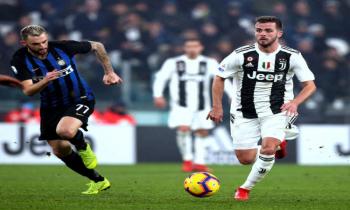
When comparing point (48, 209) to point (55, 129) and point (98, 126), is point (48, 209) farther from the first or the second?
point (98, 126)

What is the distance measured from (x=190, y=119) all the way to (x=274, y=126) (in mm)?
6380

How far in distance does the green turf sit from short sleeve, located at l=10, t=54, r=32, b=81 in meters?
1.26

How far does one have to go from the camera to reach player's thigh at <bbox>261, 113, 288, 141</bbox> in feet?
27.8

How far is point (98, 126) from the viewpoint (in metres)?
17.3

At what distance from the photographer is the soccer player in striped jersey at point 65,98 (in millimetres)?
8883

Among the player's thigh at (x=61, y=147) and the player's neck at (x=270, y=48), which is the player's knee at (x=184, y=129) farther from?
the player's neck at (x=270, y=48)

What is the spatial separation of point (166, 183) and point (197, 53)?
4015 millimetres

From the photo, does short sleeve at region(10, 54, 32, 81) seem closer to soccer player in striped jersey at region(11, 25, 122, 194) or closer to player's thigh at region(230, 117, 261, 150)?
soccer player in striped jersey at region(11, 25, 122, 194)

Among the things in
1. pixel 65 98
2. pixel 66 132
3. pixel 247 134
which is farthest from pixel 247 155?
pixel 65 98

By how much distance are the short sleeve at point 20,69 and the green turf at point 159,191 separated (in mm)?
1256

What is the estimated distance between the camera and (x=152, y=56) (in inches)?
720

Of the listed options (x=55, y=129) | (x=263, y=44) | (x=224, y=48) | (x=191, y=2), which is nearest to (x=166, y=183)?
(x=55, y=129)

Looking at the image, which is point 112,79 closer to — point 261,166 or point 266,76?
point 266,76

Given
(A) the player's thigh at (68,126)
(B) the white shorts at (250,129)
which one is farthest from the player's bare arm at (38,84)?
(B) the white shorts at (250,129)
